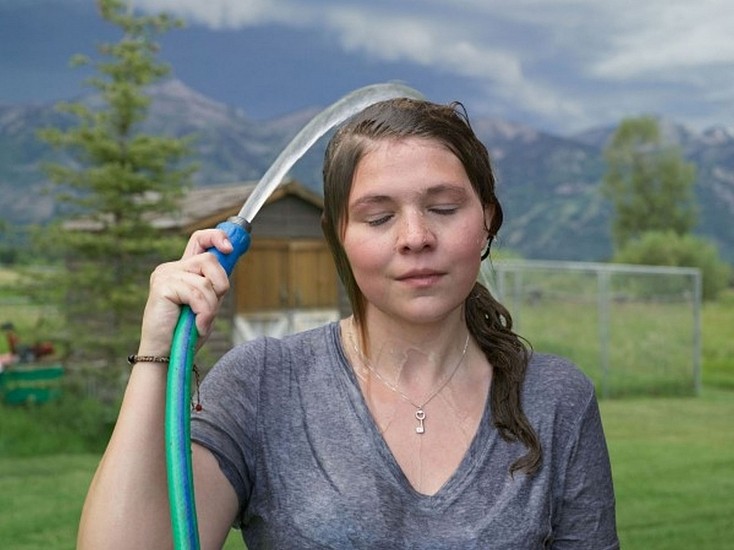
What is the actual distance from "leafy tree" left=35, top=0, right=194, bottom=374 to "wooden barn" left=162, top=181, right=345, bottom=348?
2.36 meters

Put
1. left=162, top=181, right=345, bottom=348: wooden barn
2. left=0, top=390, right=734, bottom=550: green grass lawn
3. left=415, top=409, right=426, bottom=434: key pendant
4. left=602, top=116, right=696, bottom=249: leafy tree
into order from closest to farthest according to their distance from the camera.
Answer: left=415, top=409, right=426, bottom=434: key pendant → left=0, top=390, right=734, bottom=550: green grass lawn → left=162, top=181, right=345, bottom=348: wooden barn → left=602, top=116, right=696, bottom=249: leafy tree

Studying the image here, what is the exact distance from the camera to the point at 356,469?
132cm

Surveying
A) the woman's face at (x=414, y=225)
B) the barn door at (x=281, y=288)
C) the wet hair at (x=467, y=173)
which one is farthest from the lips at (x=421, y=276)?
the barn door at (x=281, y=288)

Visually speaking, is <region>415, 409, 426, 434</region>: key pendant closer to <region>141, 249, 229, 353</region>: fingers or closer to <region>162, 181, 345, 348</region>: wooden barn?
<region>141, 249, 229, 353</region>: fingers

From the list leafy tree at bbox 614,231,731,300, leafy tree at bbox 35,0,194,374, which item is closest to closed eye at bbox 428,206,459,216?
leafy tree at bbox 35,0,194,374

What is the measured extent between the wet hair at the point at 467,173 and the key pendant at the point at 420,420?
0.09 m

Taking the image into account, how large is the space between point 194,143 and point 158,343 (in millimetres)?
9028

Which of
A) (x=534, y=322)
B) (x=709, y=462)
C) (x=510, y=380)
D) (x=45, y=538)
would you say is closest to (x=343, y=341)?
(x=510, y=380)

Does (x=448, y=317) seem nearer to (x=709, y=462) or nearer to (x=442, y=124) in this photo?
(x=442, y=124)

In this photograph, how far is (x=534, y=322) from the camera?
15992mm

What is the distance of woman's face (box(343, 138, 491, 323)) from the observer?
1.29m

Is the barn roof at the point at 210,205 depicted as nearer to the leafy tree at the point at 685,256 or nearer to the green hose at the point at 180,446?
the green hose at the point at 180,446

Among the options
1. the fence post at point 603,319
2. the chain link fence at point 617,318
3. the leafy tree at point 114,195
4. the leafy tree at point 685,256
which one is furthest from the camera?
the leafy tree at point 685,256

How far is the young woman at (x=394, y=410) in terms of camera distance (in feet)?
4.24
